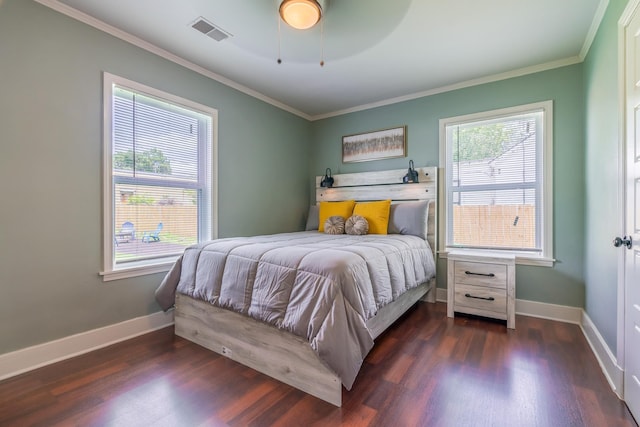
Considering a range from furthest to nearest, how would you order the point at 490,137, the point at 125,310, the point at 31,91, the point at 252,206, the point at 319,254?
the point at 252,206, the point at 490,137, the point at 125,310, the point at 31,91, the point at 319,254

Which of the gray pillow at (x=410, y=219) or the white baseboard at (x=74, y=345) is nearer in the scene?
the white baseboard at (x=74, y=345)

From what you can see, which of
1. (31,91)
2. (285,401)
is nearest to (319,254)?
(285,401)

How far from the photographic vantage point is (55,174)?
6.82ft

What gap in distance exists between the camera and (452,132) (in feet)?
11.4

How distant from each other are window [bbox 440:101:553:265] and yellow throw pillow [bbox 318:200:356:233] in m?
1.13

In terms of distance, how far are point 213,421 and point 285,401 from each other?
0.37 meters

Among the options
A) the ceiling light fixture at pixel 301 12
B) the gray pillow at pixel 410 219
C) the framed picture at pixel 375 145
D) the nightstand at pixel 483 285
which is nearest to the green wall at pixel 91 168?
the nightstand at pixel 483 285

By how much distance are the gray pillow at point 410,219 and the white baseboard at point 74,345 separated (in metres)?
2.50

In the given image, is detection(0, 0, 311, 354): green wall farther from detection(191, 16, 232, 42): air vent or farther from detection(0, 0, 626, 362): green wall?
detection(191, 16, 232, 42): air vent

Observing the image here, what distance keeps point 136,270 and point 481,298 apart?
10.2ft

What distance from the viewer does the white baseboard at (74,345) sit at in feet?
6.24

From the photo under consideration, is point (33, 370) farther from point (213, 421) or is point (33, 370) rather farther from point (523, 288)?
point (523, 288)

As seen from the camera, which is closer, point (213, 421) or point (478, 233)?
point (213, 421)

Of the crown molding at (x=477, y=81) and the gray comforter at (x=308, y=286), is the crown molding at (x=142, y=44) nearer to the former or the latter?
the crown molding at (x=477, y=81)
